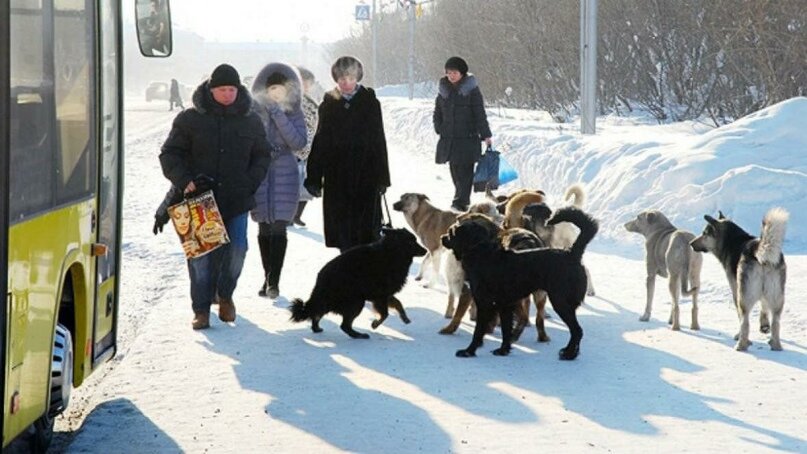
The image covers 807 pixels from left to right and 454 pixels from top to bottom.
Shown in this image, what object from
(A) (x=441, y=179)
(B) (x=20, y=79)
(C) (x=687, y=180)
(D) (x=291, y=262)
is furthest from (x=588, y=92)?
(B) (x=20, y=79)

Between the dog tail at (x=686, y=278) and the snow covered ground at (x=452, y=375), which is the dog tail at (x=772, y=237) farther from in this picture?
the dog tail at (x=686, y=278)

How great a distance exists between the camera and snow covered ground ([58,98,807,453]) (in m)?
6.37

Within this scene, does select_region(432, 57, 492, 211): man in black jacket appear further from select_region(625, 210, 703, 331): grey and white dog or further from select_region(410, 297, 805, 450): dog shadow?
select_region(410, 297, 805, 450): dog shadow

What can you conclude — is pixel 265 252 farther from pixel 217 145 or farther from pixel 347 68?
pixel 217 145

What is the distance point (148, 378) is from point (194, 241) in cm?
166

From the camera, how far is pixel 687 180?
1452 centimetres

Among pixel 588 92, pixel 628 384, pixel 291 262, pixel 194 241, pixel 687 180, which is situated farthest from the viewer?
pixel 588 92

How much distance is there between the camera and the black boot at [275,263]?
10844 millimetres

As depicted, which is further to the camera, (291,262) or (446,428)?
(291,262)

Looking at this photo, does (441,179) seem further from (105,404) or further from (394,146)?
(105,404)

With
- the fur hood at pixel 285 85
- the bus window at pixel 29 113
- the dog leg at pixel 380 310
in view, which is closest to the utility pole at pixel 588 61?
the fur hood at pixel 285 85

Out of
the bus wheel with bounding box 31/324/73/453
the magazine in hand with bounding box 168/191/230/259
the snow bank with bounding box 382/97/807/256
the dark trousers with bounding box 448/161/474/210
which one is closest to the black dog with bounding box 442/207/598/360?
the magazine in hand with bounding box 168/191/230/259

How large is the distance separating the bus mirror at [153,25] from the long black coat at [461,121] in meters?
7.74

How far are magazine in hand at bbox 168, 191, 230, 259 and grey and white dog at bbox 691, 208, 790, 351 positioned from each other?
340 cm
